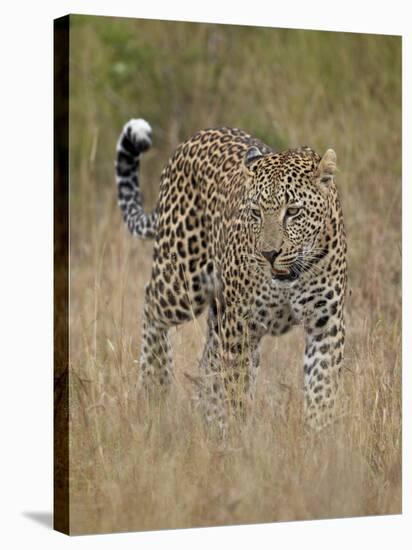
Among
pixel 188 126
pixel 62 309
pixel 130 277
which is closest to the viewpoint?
pixel 62 309

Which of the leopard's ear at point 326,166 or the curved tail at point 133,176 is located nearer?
the leopard's ear at point 326,166

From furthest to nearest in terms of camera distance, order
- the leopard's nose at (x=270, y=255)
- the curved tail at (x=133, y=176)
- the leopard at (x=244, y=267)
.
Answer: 1. the curved tail at (x=133, y=176)
2. the leopard at (x=244, y=267)
3. the leopard's nose at (x=270, y=255)

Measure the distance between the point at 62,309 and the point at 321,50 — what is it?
2.73 meters

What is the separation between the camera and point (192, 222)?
9.02m

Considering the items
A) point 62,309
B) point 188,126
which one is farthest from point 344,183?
point 62,309

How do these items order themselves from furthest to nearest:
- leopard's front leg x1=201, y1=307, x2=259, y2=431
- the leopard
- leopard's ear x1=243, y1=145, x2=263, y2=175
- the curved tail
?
the curved tail → leopard's ear x1=243, y1=145, x2=263, y2=175 → leopard's front leg x1=201, y1=307, x2=259, y2=431 → the leopard

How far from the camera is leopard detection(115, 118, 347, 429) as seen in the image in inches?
328

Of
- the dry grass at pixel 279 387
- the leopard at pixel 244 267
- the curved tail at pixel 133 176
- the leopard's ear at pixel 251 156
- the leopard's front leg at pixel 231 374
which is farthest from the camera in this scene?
the curved tail at pixel 133 176

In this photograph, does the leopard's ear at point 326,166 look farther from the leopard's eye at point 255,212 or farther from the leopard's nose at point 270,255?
the leopard's nose at point 270,255

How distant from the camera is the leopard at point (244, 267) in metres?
8.32

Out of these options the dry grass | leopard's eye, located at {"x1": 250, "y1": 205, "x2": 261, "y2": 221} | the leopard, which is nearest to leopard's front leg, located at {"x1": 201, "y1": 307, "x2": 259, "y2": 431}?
the leopard

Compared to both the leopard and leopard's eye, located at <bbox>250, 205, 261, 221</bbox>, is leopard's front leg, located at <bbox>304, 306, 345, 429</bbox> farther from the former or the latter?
leopard's eye, located at <bbox>250, 205, 261, 221</bbox>

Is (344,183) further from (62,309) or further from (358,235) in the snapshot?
(62,309)

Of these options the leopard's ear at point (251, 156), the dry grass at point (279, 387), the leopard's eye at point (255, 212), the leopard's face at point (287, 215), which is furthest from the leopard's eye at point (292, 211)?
the dry grass at point (279, 387)
